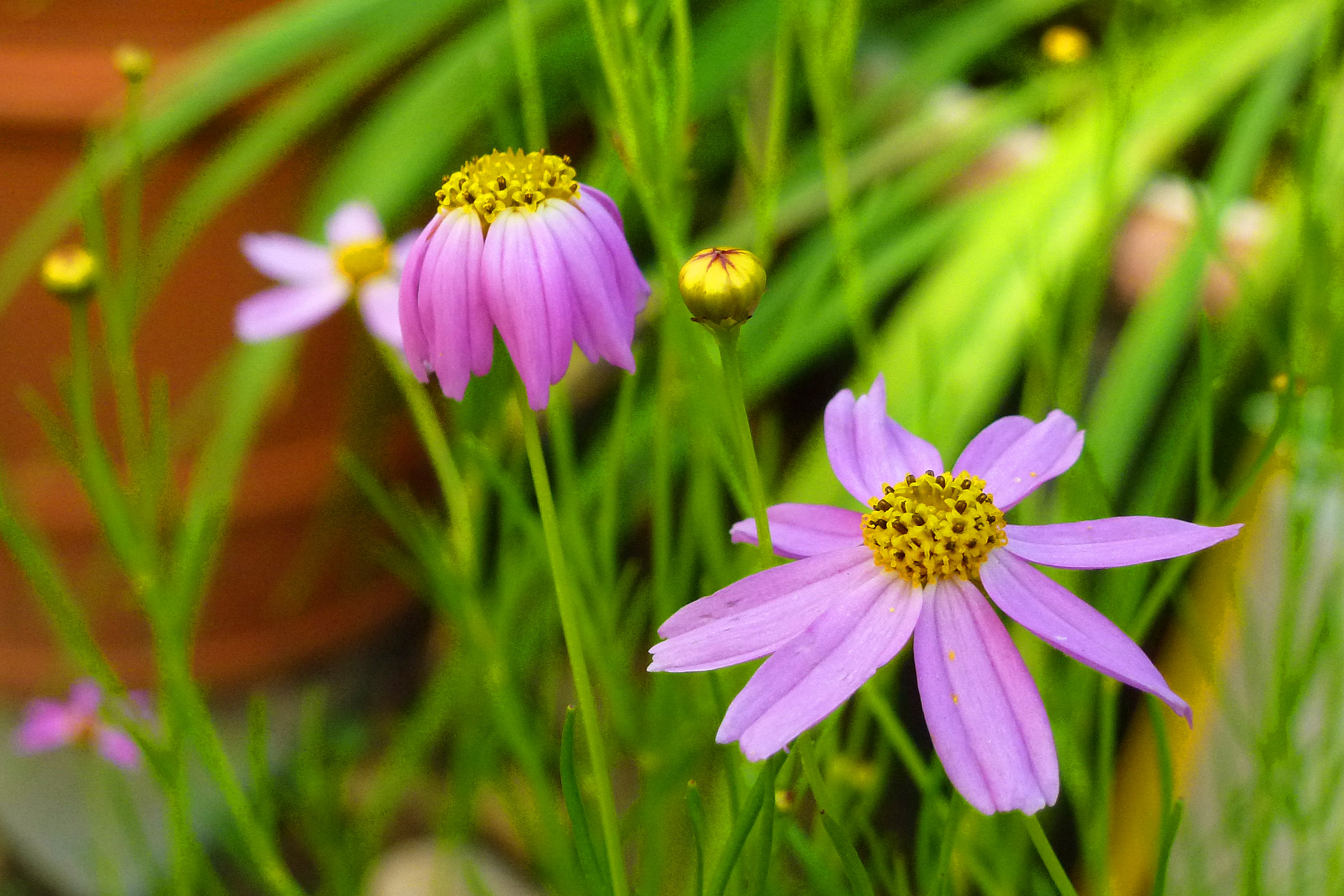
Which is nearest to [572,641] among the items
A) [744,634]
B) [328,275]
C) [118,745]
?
[744,634]

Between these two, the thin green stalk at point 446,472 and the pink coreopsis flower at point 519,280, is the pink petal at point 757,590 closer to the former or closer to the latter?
the pink coreopsis flower at point 519,280

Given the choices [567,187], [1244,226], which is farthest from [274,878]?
[1244,226]

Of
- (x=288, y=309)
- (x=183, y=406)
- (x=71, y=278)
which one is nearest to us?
(x=71, y=278)

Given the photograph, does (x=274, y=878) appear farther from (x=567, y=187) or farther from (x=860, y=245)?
(x=860, y=245)

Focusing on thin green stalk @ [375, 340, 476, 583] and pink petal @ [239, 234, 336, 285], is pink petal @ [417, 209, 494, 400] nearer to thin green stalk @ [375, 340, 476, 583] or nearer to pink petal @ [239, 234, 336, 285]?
thin green stalk @ [375, 340, 476, 583]

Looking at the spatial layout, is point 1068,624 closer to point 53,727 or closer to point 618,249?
point 618,249

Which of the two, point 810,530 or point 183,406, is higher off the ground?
point 183,406
